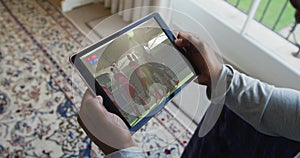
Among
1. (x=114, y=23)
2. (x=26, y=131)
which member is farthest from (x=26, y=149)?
(x=114, y=23)

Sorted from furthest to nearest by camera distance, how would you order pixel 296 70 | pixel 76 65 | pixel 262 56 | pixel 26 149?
pixel 262 56 → pixel 296 70 → pixel 26 149 → pixel 76 65

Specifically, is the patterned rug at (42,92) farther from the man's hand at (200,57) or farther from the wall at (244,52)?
the wall at (244,52)

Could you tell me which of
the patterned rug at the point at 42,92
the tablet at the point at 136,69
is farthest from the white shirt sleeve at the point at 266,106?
the patterned rug at the point at 42,92

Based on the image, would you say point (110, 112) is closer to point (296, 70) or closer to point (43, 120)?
point (43, 120)

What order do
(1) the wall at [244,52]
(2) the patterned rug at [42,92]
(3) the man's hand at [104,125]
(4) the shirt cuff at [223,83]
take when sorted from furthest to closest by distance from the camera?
(1) the wall at [244,52] < (2) the patterned rug at [42,92] < (4) the shirt cuff at [223,83] < (3) the man's hand at [104,125]

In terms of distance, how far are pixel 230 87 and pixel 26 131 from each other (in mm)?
905

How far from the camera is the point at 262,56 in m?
1.41

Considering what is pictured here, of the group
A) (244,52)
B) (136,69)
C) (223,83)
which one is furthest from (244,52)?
(136,69)

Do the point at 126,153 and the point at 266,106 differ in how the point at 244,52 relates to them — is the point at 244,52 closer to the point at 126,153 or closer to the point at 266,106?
the point at 266,106

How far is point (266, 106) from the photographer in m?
0.62

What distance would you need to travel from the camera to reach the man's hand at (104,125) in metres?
0.54

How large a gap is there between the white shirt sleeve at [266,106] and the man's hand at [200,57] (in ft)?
0.15

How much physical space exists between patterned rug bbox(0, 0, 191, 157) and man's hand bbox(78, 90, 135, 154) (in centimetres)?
22

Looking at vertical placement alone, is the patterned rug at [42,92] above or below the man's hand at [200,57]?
below
